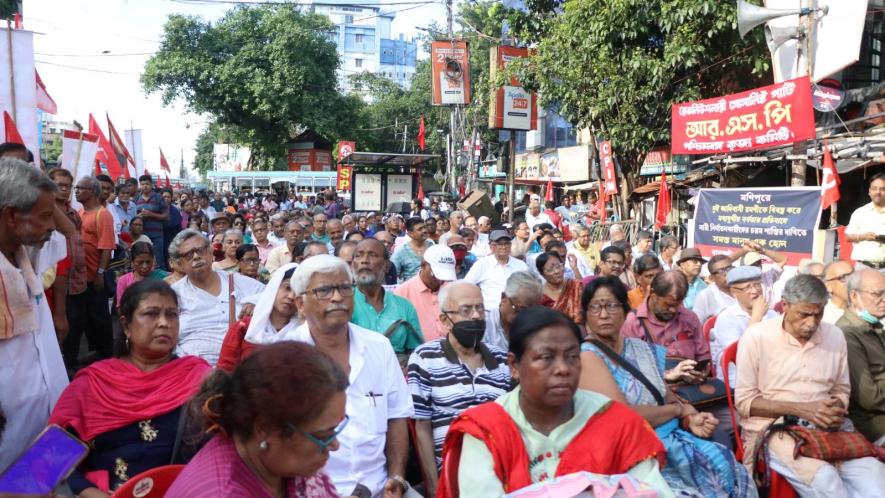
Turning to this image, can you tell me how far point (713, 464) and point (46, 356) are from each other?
3176 millimetres

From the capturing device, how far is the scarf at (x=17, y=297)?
294 centimetres

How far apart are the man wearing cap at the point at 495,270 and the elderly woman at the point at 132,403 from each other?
3976 millimetres

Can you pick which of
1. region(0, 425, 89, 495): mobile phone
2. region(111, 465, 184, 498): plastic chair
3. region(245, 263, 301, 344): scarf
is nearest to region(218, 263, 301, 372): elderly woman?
region(245, 263, 301, 344): scarf

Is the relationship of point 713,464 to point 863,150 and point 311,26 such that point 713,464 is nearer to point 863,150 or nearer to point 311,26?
point 863,150

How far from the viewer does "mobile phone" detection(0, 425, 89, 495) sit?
241 cm

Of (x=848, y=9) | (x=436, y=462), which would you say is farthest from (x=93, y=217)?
(x=848, y=9)

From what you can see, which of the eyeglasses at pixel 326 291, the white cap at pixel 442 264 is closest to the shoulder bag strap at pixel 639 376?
the eyeglasses at pixel 326 291

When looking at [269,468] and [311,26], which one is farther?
[311,26]

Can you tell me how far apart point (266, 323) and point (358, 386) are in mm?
851

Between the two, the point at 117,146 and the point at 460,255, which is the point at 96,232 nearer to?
the point at 460,255

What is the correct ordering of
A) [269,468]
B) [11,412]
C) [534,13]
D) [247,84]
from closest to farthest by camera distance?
[269,468]
[11,412]
[534,13]
[247,84]

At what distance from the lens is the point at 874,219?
715 cm

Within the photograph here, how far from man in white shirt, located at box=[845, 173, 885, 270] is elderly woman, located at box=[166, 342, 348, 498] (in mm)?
6861

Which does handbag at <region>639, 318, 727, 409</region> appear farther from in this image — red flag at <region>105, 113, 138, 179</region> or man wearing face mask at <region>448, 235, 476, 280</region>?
red flag at <region>105, 113, 138, 179</region>
